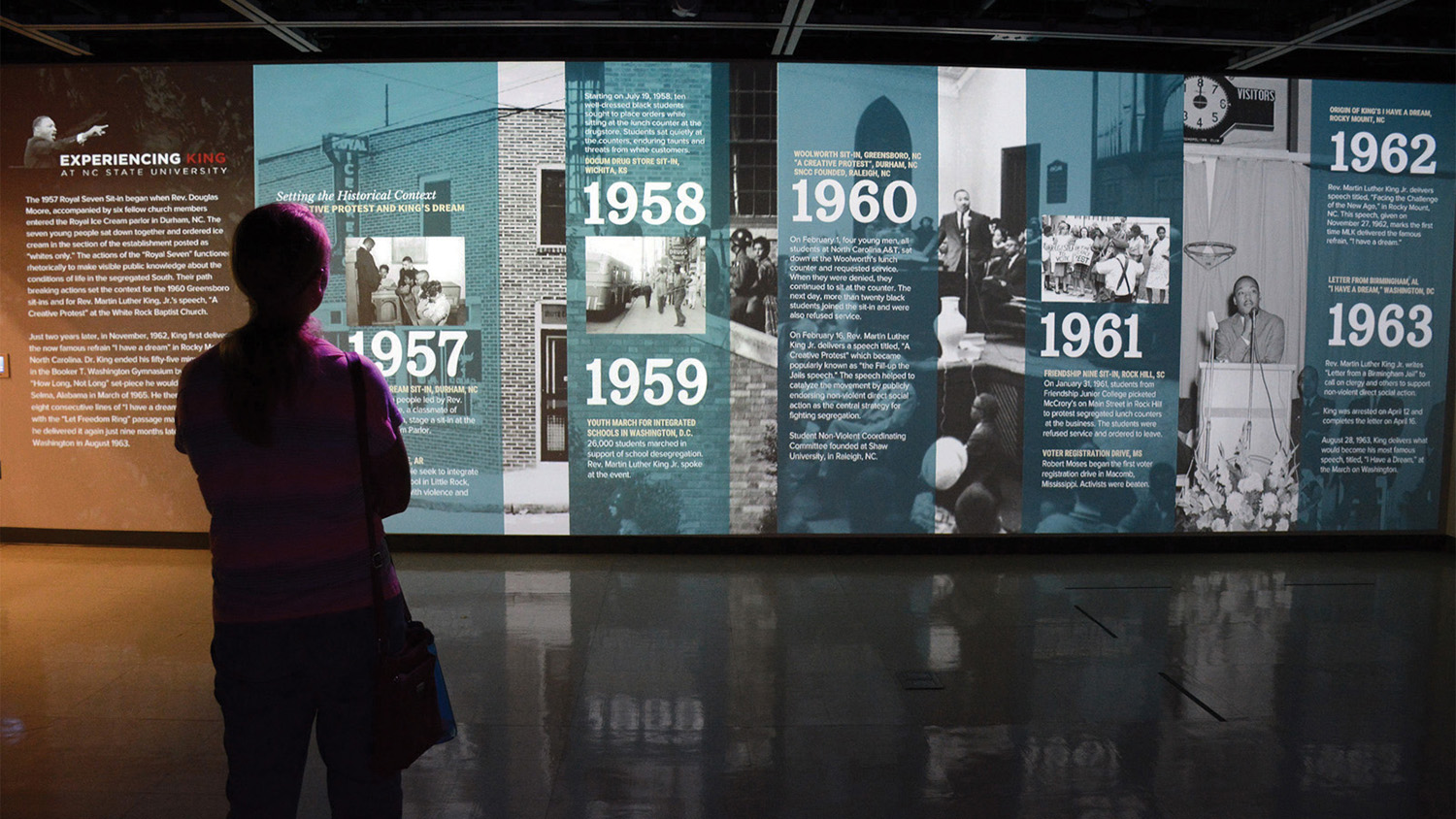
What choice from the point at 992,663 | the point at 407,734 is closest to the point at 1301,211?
the point at 992,663

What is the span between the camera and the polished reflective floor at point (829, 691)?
119 inches

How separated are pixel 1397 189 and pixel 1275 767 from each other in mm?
5272

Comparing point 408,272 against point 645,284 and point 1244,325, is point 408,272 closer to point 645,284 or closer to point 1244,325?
point 645,284

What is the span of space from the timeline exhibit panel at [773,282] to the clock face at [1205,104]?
25mm

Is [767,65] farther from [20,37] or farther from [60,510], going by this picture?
[60,510]

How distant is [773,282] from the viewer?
637 centimetres

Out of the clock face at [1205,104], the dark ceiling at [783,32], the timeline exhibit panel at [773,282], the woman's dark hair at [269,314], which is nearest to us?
the woman's dark hair at [269,314]

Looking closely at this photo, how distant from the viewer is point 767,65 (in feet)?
20.7

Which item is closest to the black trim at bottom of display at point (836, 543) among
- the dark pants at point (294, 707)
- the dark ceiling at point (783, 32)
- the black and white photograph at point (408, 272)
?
the black and white photograph at point (408, 272)

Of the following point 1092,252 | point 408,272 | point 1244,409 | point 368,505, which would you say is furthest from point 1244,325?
Result: point 368,505

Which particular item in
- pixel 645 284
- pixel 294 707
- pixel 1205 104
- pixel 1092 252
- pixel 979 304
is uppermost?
pixel 1205 104

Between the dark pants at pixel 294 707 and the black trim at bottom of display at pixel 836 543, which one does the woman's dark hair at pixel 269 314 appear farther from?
the black trim at bottom of display at pixel 836 543

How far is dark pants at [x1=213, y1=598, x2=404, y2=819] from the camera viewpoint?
162 centimetres

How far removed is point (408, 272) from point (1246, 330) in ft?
19.6
